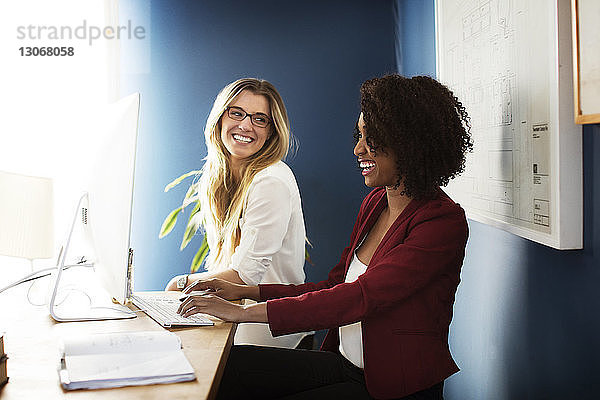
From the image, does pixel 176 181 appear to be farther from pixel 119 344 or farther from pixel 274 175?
pixel 119 344

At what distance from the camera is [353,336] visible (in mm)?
1570

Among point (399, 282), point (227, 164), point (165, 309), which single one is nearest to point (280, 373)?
point (165, 309)

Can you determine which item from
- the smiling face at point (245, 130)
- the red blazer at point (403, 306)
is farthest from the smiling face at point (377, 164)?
the smiling face at point (245, 130)

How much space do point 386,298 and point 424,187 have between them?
0.28 m

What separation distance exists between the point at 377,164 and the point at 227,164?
3.12ft

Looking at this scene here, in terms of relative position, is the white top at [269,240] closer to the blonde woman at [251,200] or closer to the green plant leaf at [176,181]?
the blonde woman at [251,200]

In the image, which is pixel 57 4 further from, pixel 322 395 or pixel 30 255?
pixel 322 395

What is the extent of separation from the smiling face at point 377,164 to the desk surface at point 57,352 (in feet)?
1.60

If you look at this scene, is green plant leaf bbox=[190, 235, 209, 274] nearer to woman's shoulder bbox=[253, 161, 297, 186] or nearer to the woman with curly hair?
woman's shoulder bbox=[253, 161, 297, 186]

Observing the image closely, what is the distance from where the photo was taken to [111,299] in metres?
1.80

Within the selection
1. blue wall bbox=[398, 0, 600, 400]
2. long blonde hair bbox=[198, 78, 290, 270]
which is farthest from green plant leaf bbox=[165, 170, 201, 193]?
blue wall bbox=[398, 0, 600, 400]

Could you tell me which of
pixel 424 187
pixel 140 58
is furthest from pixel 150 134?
pixel 424 187

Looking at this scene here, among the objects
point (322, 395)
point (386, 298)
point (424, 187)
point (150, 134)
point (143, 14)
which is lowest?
point (322, 395)

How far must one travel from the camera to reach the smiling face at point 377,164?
1515 millimetres
